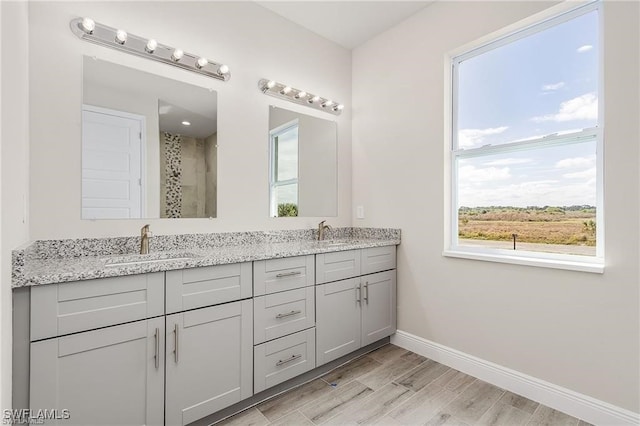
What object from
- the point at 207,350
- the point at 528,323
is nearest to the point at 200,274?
the point at 207,350

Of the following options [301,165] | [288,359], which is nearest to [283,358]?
[288,359]

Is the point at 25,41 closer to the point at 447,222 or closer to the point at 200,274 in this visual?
the point at 200,274

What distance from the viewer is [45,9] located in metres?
1.72

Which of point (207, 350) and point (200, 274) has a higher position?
point (200, 274)

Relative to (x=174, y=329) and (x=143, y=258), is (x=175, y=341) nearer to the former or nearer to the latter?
(x=174, y=329)

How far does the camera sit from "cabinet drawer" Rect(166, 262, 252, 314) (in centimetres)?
155

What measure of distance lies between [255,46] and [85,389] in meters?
2.52

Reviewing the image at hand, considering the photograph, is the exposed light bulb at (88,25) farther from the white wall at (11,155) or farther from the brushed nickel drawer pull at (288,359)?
the brushed nickel drawer pull at (288,359)

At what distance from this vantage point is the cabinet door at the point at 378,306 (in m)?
2.53

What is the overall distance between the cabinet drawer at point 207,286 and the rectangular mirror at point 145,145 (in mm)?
685

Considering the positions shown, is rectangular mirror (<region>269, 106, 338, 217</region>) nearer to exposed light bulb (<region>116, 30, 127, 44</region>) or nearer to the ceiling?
the ceiling

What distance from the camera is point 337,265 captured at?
2.33m

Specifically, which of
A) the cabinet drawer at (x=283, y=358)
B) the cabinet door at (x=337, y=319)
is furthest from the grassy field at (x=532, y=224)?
the cabinet drawer at (x=283, y=358)

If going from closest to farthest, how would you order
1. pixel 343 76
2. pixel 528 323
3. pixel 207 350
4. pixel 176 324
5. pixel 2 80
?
1. pixel 2 80
2. pixel 176 324
3. pixel 207 350
4. pixel 528 323
5. pixel 343 76
